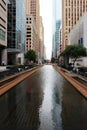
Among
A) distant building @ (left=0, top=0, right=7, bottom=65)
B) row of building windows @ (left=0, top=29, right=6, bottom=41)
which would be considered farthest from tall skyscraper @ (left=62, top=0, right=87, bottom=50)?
row of building windows @ (left=0, top=29, right=6, bottom=41)

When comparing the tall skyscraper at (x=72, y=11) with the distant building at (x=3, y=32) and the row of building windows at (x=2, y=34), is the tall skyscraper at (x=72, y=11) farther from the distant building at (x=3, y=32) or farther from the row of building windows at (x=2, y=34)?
the row of building windows at (x=2, y=34)

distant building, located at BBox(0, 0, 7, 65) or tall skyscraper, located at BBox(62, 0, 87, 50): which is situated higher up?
tall skyscraper, located at BBox(62, 0, 87, 50)

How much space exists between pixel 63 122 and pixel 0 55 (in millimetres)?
93243

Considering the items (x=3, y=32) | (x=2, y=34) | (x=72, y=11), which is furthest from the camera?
(x=72, y=11)

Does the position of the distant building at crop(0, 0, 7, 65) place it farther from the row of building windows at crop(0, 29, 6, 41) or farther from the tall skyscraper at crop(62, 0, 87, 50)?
the tall skyscraper at crop(62, 0, 87, 50)

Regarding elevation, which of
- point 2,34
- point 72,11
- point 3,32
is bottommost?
point 2,34

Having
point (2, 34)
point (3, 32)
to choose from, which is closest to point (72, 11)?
point (3, 32)

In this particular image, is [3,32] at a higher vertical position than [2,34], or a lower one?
higher

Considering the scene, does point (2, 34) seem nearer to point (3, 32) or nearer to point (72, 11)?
point (3, 32)

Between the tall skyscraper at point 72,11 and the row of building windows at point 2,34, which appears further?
the tall skyscraper at point 72,11

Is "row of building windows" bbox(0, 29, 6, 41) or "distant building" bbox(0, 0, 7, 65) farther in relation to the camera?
"distant building" bbox(0, 0, 7, 65)

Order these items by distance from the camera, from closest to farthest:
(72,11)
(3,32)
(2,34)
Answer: (2,34) → (3,32) → (72,11)

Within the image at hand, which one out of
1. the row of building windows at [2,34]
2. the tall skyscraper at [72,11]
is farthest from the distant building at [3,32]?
the tall skyscraper at [72,11]

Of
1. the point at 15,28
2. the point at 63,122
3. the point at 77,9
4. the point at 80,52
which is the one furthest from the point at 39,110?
the point at 77,9
